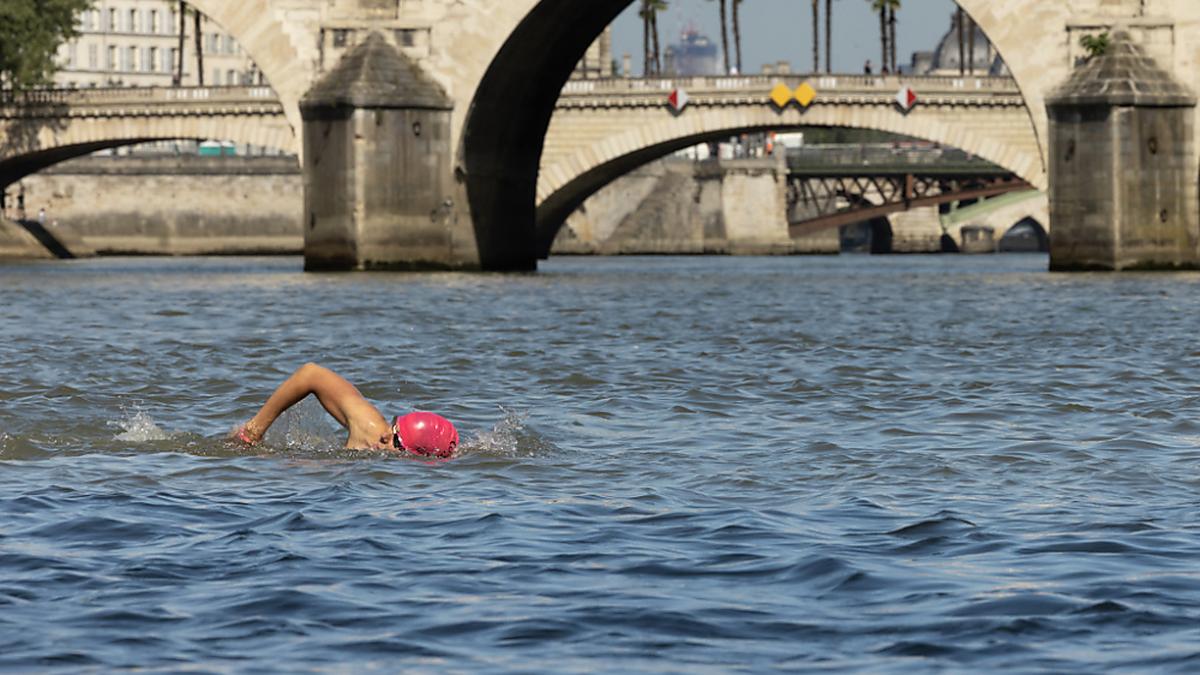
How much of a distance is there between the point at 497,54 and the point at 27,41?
110 feet

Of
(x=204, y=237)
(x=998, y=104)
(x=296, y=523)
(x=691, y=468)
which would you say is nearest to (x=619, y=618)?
(x=296, y=523)

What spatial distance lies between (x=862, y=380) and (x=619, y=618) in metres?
12.4

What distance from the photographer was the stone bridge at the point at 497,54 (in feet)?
160

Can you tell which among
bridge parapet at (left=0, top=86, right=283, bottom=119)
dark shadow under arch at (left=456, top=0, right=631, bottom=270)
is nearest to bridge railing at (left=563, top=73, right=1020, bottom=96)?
bridge parapet at (left=0, top=86, right=283, bottom=119)

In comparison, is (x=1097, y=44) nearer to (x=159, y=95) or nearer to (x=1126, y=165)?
(x=1126, y=165)

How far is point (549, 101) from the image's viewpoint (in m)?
56.2

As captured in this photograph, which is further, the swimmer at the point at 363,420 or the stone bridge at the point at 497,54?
the stone bridge at the point at 497,54

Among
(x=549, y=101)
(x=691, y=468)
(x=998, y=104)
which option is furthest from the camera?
(x=998, y=104)

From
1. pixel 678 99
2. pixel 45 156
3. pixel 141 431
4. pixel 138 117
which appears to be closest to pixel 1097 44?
pixel 678 99

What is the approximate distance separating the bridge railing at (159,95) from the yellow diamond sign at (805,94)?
17.4 m

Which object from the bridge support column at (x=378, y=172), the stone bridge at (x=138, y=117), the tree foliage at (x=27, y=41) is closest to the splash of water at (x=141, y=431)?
the bridge support column at (x=378, y=172)

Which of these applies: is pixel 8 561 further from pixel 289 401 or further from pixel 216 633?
pixel 289 401

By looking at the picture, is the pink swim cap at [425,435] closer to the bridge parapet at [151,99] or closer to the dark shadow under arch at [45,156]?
the bridge parapet at [151,99]

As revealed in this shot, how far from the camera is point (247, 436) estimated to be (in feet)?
48.0
